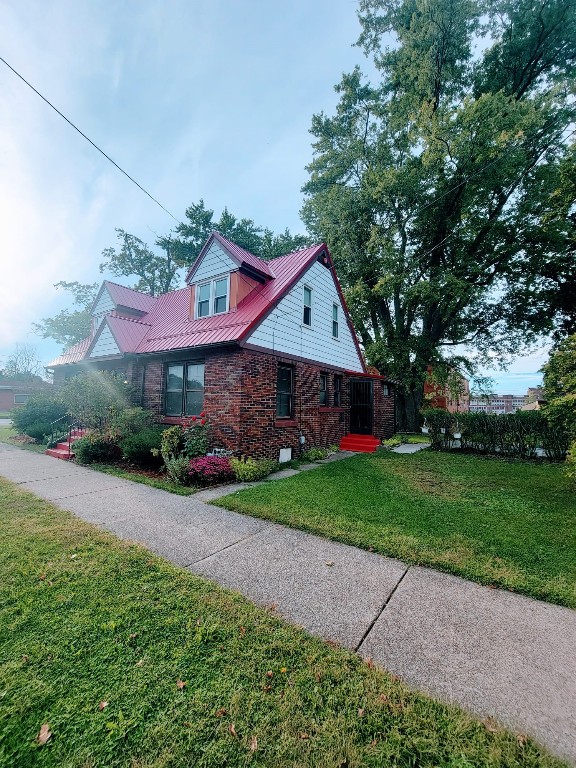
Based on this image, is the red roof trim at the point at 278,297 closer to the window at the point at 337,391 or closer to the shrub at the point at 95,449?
the window at the point at 337,391

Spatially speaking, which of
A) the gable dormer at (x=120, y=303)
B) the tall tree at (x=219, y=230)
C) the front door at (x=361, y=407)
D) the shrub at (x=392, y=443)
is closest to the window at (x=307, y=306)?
the front door at (x=361, y=407)

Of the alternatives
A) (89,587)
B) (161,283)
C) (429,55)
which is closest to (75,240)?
(89,587)

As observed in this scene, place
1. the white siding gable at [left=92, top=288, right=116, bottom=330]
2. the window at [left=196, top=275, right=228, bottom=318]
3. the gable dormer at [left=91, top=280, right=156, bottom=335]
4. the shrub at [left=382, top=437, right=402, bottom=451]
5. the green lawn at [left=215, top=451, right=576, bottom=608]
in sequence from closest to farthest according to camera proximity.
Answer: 1. the green lawn at [left=215, top=451, right=576, bottom=608]
2. the window at [left=196, top=275, right=228, bottom=318]
3. the shrub at [left=382, top=437, right=402, bottom=451]
4. the gable dormer at [left=91, top=280, right=156, bottom=335]
5. the white siding gable at [left=92, top=288, right=116, bottom=330]

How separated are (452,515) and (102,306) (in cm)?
1751

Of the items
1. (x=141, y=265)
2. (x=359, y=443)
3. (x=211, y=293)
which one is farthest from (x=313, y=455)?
(x=141, y=265)

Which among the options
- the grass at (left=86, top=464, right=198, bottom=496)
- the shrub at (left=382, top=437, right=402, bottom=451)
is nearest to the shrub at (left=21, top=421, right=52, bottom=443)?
the grass at (left=86, top=464, right=198, bottom=496)

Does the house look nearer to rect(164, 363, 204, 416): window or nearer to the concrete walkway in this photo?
rect(164, 363, 204, 416): window

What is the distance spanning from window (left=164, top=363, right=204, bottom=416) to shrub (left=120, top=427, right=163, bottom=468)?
148 centimetres

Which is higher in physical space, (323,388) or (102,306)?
(102,306)

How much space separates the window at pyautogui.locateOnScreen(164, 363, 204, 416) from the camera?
10047mm

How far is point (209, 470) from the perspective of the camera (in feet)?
24.0

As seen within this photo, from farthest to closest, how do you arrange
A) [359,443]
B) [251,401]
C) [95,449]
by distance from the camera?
[359,443], [95,449], [251,401]

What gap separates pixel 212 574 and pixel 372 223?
19.5 meters

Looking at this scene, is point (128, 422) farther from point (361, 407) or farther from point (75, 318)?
point (75, 318)
